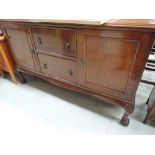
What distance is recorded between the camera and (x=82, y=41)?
1.02m

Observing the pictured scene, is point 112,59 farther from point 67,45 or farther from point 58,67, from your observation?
point 58,67

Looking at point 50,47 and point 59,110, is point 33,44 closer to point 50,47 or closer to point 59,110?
point 50,47

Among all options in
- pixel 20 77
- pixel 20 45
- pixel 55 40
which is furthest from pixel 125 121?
pixel 20 77

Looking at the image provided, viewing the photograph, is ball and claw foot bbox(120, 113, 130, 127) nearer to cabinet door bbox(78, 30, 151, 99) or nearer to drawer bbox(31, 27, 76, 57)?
cabinet door bbox(78, 30, 151, 99)

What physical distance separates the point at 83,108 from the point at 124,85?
64 cm

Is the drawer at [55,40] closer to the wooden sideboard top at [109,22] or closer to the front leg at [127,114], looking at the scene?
the wooden sideboard top at [109,22]

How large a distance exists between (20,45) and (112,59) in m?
1.10

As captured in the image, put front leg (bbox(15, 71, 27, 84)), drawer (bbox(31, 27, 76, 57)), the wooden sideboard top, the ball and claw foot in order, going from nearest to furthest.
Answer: the wooden sideboard top < drawer (bbox(31, 27, 76, 57)) < the ball and claw foot < front leg (bbox(15, 71, 27, 84))

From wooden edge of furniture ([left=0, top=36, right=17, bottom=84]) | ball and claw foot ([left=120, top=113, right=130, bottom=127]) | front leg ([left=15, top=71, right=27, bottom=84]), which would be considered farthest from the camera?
front leg ([left=15, top=71, right=27, bottom=84])

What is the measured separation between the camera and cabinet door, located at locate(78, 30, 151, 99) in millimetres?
865

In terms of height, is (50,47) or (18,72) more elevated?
(50,47)

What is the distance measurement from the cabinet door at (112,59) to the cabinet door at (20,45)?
2.23 feet

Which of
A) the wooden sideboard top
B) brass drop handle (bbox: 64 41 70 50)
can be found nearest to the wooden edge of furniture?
the wooden sideboard top
